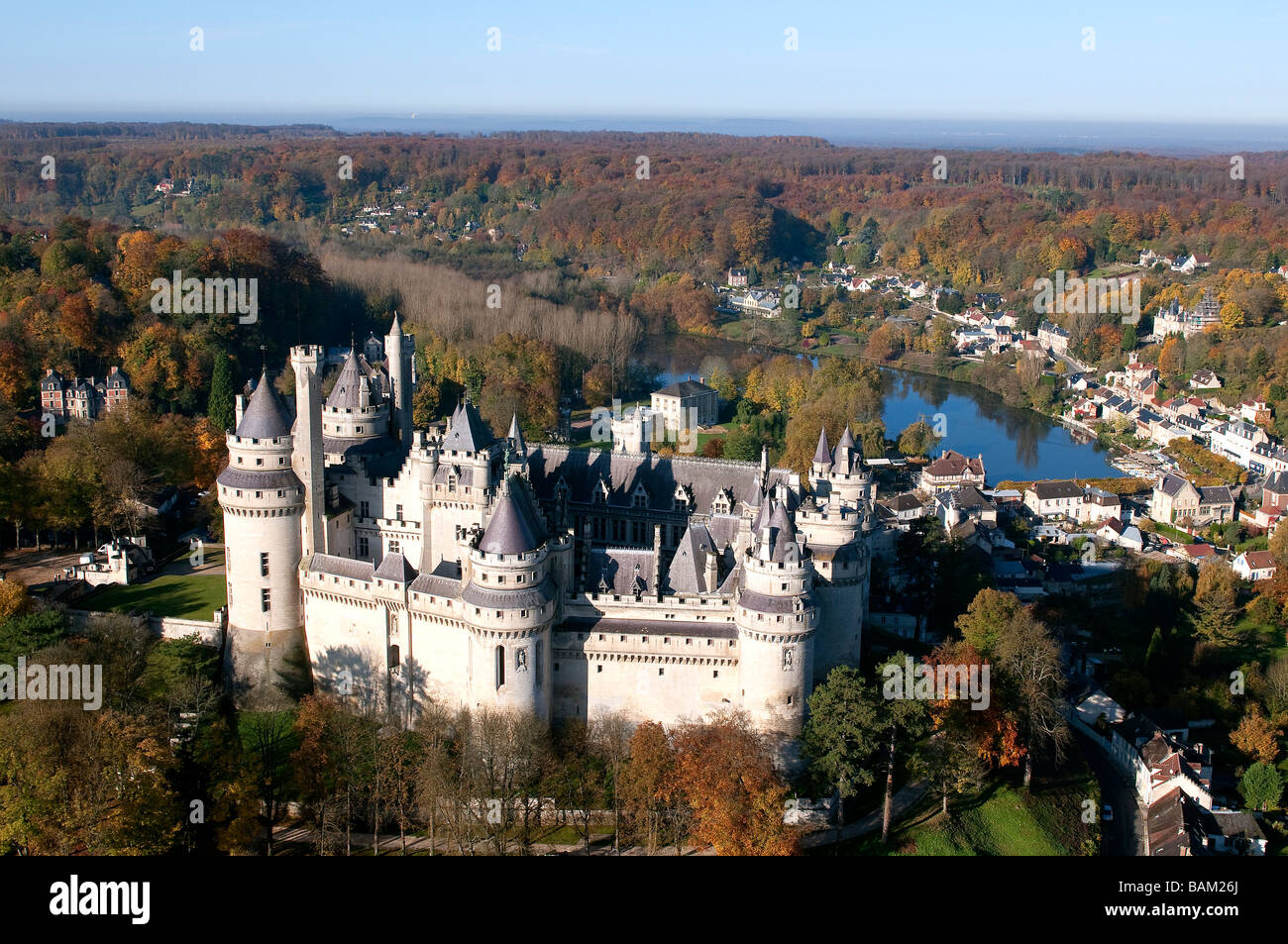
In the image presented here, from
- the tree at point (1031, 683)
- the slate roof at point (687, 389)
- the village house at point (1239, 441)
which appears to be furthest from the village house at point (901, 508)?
the village house at point (1239, 441)

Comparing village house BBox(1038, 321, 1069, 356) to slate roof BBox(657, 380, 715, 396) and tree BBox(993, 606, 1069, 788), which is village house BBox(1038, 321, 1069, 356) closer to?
slate roof BBox(657, 380, 715, 396)

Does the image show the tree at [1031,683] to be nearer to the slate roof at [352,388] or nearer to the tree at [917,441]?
the slate roof at [352,388]

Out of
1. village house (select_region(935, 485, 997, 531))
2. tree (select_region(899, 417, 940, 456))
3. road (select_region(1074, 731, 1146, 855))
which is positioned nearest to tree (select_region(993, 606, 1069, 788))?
road (select_region(1074, 731, 1146, 855))

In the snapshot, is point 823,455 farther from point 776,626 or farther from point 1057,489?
point 1057,489

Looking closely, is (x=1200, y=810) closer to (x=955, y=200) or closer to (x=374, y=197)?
(x=955, y=200)

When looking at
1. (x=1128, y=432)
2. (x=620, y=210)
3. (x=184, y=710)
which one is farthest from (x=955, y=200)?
(x=184, y=710)
